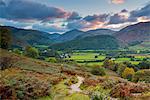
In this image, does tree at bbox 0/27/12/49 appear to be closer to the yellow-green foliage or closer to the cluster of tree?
the cluster of tree

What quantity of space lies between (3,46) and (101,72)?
103 feet

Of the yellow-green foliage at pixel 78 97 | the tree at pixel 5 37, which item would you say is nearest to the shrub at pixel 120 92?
the yellow-green foliage at pixel 78 97

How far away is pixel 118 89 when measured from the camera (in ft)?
78.9

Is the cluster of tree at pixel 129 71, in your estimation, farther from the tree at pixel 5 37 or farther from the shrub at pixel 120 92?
the shrub at pixel 120 92

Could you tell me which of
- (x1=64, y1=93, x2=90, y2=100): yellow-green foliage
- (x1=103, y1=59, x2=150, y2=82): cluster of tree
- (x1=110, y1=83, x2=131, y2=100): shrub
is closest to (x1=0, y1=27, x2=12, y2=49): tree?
(x1=103, y1=59, x2=150, y2=82): cluster of tree

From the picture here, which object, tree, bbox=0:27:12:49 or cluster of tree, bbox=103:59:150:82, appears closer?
cluster of tree, bbox=103:59:150:82

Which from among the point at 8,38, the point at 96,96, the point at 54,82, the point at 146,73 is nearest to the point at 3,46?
the point at 8,38

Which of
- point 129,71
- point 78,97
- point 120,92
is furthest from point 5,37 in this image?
point 120,92

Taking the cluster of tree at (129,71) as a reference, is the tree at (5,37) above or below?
above

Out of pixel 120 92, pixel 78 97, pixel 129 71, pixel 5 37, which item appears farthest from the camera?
pixel 129 71

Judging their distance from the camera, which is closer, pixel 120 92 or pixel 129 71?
pixel 120 92

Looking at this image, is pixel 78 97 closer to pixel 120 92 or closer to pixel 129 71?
pixel 120 92

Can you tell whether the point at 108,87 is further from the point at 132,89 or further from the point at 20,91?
the point at 20,91

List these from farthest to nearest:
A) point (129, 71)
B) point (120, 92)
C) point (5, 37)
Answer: point (129, 71) < point (5, 37) < point (120, 92)
